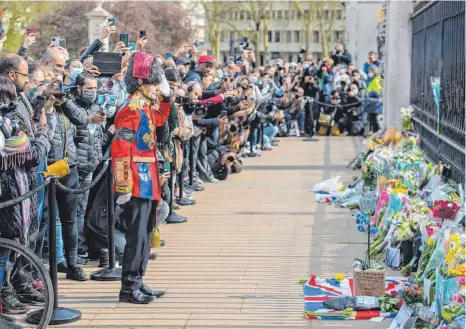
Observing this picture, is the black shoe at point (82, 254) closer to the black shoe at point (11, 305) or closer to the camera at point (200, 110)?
the black shoe at point (11, 305)

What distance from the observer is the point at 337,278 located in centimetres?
846

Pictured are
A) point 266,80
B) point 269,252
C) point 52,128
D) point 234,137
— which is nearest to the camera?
point 52,128

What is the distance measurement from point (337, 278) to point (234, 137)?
8.59 metres

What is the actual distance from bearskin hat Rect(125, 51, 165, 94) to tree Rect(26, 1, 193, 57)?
31.2m

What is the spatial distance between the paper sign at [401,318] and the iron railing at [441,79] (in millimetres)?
2960

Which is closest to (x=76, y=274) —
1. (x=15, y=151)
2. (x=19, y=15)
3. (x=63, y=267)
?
(x=63, y=267)

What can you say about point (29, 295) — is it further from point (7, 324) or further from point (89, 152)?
point (89, 152)

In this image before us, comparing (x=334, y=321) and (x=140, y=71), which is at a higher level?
(x=140, y=71)

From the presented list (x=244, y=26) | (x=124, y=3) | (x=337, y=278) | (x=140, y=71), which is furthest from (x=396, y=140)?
(x=244, y=26)

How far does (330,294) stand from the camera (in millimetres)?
8055

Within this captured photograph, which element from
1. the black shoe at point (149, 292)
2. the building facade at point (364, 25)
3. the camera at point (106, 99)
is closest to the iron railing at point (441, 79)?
the black shoe at point (149, 292)

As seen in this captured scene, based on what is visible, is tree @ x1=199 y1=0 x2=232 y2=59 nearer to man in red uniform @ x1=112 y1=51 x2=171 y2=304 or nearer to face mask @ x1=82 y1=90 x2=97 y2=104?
face mask @ x1=82 y1=90 x2=97 y2=104

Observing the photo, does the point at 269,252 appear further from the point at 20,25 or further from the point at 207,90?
the point at 20,25

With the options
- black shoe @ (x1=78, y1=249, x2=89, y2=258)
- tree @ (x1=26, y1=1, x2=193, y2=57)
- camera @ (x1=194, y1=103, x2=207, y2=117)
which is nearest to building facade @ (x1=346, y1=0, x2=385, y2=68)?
tree @ (x1=26, y1=1, x2=193, y2=57)
